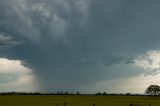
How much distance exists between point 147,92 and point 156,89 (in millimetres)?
6585

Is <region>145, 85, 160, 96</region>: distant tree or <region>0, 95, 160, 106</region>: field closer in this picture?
<region>0, 95, 160, 106</region>: field

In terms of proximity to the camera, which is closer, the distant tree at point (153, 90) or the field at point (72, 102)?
the field at point (72, 102)

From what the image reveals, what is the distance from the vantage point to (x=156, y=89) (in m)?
190

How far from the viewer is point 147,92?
194 meters

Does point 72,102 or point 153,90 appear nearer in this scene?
point 72,102
